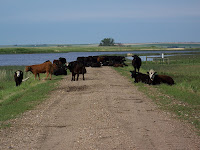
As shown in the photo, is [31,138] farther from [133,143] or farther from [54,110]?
[54,110]

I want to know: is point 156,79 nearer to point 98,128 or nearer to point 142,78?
point 142,78

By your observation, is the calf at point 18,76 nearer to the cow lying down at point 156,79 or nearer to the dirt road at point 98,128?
the cow lying down at point 156,79

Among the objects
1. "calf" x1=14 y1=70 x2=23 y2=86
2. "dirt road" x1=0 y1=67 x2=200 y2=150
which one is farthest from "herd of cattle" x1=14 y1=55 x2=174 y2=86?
"dirt road" x1=0 y1=67 x2=200 y2=150

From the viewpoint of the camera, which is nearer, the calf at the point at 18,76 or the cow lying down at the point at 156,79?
the cow lying down at the point at 156,79

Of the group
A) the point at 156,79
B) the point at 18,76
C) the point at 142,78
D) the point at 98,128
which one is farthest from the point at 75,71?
the point at 98,128

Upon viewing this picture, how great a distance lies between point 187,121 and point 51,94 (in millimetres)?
7849

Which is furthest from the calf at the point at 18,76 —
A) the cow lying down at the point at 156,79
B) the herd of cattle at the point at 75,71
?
the cow lying down at the point at 156,79

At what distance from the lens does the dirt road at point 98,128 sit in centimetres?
737

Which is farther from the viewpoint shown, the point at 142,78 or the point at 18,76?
the point at 18,76

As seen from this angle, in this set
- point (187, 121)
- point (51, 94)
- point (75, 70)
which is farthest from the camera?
point (75, 70)

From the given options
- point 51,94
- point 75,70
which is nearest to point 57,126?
point 51,94

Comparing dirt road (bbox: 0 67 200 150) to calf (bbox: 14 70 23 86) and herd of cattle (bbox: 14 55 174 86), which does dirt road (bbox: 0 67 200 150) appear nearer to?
herd of cattle (bbox: 14 55 174 86)

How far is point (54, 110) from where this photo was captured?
11664 mm

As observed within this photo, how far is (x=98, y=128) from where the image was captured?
8.80 meters
